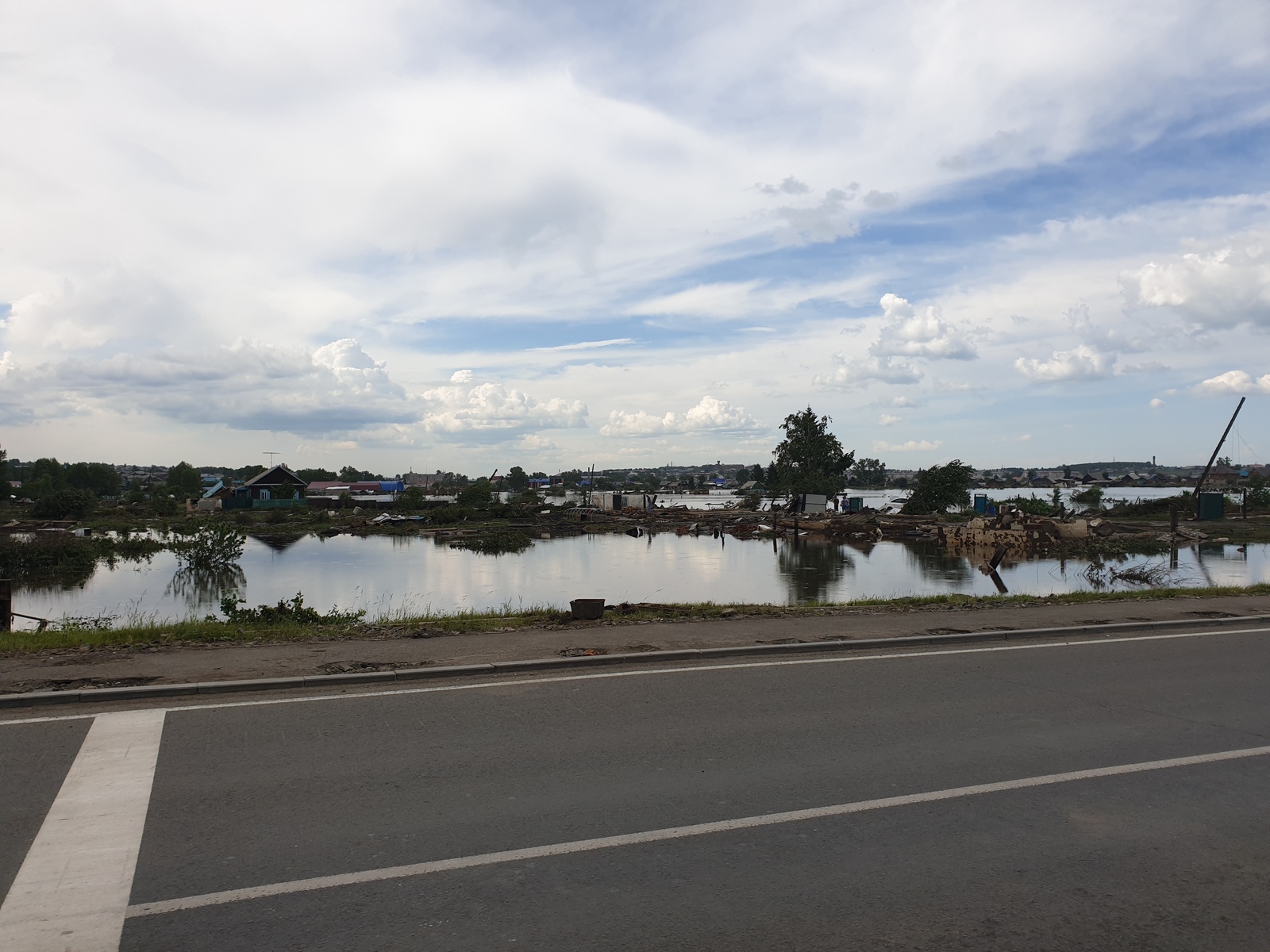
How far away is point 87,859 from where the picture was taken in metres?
4.88

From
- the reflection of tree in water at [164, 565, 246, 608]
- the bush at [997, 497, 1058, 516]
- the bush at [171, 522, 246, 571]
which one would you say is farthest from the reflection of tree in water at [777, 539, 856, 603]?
the bush at [171, 522, 246, 571]

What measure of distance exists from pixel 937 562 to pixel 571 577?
21118 millimetres

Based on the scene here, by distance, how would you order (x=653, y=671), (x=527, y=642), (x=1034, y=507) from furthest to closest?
(x=1034, y=507) < (x=527, y=642) < (x=653, y=671)

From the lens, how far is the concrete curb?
8.21 m

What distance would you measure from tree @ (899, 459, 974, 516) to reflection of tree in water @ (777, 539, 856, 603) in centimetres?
2702

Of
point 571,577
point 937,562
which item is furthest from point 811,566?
point 571,577

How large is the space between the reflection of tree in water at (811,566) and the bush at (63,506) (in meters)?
66.5

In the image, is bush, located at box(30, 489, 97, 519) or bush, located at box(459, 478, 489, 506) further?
bush, located at box(459, 478, 489, 506)

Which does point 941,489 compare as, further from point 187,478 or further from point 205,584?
point 187,478

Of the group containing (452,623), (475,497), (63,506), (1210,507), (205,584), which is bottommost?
(205,584)

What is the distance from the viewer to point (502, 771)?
6.39m

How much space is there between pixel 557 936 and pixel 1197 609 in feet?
47.9

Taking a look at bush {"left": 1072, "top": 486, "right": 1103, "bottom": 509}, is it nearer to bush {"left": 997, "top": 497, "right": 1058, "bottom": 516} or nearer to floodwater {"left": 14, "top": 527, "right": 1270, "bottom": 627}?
bush {"left": 997, "top": 497, "right": 1058, "bottom": 516}

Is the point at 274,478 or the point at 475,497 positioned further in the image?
the point at 274,478
